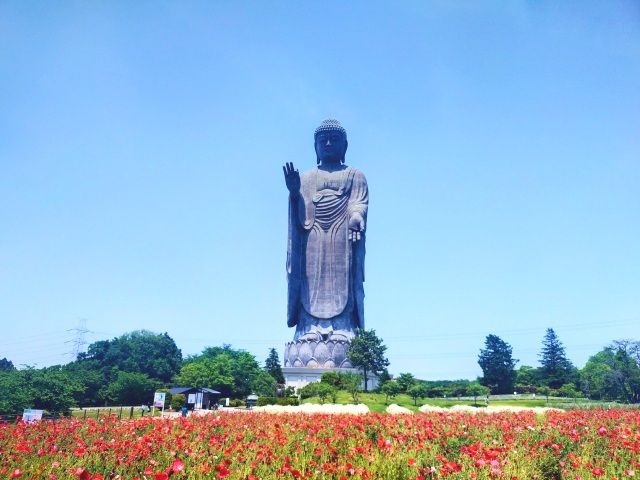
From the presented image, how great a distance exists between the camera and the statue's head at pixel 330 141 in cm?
3466

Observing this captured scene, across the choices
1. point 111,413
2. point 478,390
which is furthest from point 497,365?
point 111,413

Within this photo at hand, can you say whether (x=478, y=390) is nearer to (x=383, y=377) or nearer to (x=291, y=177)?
(x=383, y=377)

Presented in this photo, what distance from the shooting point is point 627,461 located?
5.18 meters

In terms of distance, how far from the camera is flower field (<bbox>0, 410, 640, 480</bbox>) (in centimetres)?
392

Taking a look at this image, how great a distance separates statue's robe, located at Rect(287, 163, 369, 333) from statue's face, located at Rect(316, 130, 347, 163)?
1646 mm

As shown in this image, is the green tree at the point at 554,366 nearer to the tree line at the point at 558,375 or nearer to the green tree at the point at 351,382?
the tree line at the point at 558,375

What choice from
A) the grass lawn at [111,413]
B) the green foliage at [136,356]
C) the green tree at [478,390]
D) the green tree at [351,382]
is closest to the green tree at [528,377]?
the green tree at [478,390]

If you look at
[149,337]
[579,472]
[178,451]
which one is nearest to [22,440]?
[178,451]

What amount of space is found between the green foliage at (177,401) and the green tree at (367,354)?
30.4ft

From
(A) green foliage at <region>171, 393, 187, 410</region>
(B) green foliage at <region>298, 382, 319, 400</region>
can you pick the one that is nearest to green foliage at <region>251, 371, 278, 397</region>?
(B) green foliage at <region>298, 382, 319, 400</region>

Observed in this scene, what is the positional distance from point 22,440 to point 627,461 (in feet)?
21.6

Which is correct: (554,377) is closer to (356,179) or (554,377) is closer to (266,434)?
(356,179)

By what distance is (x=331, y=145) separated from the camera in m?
34.7

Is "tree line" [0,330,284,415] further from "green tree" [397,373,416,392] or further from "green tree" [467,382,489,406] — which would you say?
"green tree" [467,382,489,406]
